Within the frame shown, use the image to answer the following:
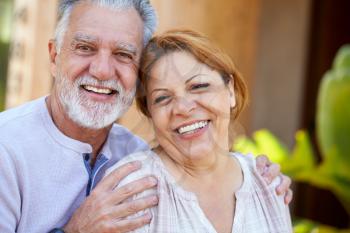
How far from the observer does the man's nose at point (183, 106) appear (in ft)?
6.86

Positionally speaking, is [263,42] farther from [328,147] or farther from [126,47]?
[126,47]

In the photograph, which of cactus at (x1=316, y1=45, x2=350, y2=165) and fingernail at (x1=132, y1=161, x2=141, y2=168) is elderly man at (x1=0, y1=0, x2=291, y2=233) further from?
cactus at (x1=316, y1=45, x2=350, y2=165)

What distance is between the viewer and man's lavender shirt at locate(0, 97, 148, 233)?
2.11m

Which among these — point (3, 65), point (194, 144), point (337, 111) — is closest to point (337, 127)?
point (337, 111)

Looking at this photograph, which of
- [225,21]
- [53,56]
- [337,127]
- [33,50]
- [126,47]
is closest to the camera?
[126,47]

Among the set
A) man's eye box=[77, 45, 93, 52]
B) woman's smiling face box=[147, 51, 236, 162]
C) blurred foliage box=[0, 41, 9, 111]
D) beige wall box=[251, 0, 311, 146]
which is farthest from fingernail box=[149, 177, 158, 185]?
beige wall box=[251, 0, 311, 146]

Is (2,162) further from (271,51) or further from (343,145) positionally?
(271,51)

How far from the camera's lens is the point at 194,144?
7.13 feet

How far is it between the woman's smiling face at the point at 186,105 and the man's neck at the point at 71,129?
0.24m

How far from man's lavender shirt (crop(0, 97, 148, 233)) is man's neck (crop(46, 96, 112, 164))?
30 millimetres

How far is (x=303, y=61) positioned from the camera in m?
5.38

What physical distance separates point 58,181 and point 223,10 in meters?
3.17

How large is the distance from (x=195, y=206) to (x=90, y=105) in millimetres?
437

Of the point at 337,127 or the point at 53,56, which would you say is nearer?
the point at 53,56
